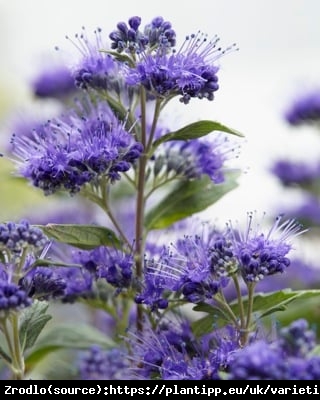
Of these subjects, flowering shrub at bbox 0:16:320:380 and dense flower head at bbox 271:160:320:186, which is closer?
flowering shrub at bbox 0:16:320:380

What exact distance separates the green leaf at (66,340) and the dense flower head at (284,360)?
1.81ft

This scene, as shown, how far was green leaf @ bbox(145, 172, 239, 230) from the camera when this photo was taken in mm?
1273

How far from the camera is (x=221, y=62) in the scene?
3.81 feet

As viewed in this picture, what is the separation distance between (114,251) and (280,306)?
0.25m

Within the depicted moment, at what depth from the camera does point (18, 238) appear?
3.21 ft

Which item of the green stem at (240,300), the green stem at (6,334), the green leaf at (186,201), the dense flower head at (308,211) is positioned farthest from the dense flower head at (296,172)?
the green stem at (6,334)

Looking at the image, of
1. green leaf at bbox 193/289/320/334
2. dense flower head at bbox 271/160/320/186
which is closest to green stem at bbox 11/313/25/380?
green leaf at bbox 193/289/320/334

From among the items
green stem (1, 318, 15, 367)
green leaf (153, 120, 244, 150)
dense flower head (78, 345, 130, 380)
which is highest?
green leaf (153, 120, 244, 150)

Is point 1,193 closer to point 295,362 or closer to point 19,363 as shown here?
point 19,363

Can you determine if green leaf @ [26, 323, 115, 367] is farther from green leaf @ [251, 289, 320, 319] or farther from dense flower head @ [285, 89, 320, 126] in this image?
dense flower head @ [285, 89, 320, 126]

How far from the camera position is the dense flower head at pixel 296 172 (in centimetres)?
194

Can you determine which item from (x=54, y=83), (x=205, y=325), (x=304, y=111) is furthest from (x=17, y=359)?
(x=304, y=111)

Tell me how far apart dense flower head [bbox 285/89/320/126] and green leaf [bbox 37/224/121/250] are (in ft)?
2.83
